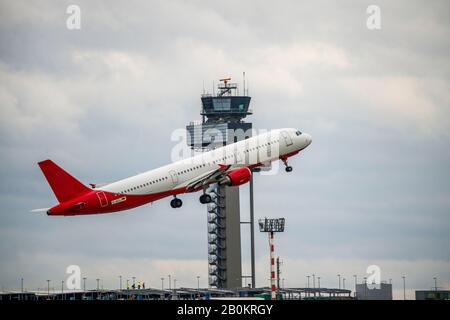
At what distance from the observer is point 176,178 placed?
18500cm

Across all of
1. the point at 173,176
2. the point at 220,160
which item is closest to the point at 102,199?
the point at 173,176

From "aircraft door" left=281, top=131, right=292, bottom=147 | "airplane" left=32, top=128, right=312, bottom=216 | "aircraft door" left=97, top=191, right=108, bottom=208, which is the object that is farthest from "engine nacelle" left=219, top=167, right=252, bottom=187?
"aircraft door" left=97, top=191, right=108, bottom=208

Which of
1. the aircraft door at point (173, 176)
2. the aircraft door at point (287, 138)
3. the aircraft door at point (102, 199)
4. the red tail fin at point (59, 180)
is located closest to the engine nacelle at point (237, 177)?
the aircraft door at point (173, 176)

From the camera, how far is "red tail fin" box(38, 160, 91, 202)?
570 ft

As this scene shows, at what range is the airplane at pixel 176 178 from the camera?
17438cm

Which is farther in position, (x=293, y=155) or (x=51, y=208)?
(x=293, y=155)

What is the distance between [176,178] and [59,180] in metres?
18.0

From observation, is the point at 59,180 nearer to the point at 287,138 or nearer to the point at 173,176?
the point at 173,176

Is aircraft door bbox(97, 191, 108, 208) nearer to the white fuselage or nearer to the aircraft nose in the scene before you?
the white fuselage

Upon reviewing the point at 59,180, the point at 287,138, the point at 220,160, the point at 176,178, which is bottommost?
the point at 59,180
